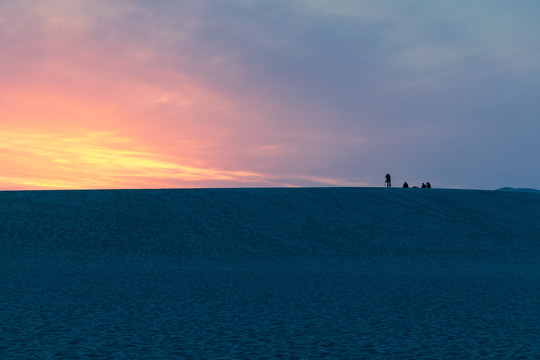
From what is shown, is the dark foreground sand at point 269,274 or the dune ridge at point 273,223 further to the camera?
the dune ridge at point 273,223

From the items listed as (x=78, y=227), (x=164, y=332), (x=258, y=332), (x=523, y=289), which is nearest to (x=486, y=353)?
(x=258, y=332)

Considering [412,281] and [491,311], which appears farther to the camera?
Answer: [412,281]

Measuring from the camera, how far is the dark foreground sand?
8.09 meters

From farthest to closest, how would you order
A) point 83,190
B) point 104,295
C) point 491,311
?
point 83,190, point 104,295, point 491,311

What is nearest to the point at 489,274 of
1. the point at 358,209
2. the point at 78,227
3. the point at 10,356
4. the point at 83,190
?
the point at 10,356

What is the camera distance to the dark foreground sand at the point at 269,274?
26.6 feet

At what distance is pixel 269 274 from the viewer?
17703 millimetres

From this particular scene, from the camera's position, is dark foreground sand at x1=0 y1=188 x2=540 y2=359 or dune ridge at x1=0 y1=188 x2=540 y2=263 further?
dune ridge at x1=0 y1=188 x2=540 y2=263

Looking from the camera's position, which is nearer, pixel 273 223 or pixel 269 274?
pixel 269 274

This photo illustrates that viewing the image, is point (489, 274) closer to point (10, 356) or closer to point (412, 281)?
point (412, 281)

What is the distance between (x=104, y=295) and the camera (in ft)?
A: 41.9

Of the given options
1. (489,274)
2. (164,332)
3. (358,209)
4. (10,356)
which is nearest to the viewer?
(10,356)

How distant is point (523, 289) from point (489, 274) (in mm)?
3953

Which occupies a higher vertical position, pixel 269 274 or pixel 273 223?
pixel 273 223
